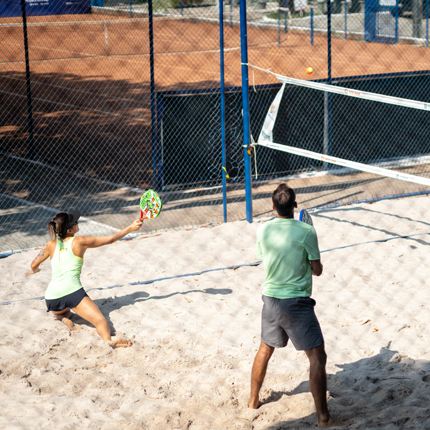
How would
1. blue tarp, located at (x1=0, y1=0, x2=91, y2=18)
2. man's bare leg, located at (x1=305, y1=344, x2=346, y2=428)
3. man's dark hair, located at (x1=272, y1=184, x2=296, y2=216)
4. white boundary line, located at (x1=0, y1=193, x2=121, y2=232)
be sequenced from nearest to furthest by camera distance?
man's bare leg, located at (x1=305, y1=344, x2=346, y2=428), man's dark hair, located at (x1=272, y1=184, x2=296, y2=216), white boundary line, located at (x1=0, y1=193, x2=121, y2=232), blue tarp, located at (x1=0, y1=0, x2=91, y2=18)

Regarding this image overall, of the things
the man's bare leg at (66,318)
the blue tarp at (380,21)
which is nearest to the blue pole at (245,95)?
the man's bare leg at (66,318)

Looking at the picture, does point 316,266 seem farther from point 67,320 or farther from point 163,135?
point 163,135

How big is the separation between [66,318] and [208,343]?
1326mm

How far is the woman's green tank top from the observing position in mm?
5379

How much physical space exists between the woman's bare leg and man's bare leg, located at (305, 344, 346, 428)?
6.21 feet

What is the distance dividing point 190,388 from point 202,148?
5806mm

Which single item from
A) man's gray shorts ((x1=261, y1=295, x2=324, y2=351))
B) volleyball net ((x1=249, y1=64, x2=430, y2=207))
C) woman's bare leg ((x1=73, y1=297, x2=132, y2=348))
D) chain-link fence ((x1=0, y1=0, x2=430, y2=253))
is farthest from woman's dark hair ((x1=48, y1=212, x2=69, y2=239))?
volleyball net ((x1=249, y1=64, x2=430, y2=207))

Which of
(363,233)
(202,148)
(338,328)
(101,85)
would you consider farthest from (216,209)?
(101,85)

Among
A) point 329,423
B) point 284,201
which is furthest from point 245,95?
point 329,423

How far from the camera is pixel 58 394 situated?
14.9 feet

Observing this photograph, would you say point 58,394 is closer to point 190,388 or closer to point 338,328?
point 190,388

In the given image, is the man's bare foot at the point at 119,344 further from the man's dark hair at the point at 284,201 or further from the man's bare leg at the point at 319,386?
the man's dark hair at the point at 284,201

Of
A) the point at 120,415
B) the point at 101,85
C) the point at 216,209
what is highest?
the point at 101,85

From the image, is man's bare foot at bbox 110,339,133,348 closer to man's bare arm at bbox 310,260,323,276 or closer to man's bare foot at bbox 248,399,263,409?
man's bare foot at bbox 248,399,263,409
